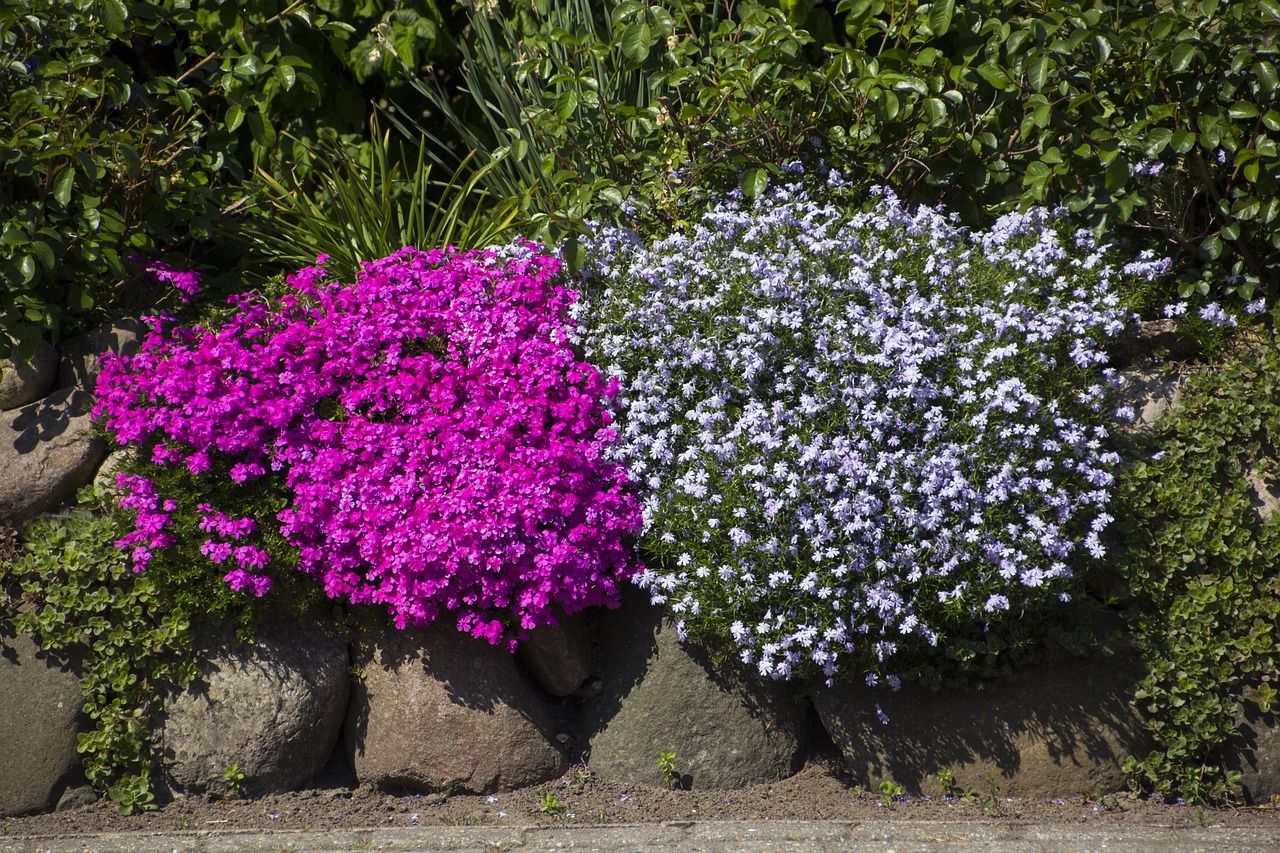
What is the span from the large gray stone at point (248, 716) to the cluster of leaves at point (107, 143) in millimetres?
1398

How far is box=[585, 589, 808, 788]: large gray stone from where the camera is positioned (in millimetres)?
3697

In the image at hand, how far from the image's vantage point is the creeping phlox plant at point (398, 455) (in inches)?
138

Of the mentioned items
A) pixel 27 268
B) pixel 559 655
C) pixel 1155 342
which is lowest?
pixel 559 655

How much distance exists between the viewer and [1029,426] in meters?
3.41

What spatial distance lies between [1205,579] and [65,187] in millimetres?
4259

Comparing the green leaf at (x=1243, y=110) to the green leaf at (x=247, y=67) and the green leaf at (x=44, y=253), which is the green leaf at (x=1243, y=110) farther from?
the green leaf at (x=44, y=253)

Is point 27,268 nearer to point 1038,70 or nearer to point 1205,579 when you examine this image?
point 1038,70

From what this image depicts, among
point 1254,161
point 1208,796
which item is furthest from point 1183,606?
point 1254,161

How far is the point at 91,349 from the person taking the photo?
4.05m

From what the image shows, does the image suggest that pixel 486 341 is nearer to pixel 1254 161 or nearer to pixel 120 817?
pixel 120 817

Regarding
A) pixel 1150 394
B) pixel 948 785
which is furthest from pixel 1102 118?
pixel 948 785

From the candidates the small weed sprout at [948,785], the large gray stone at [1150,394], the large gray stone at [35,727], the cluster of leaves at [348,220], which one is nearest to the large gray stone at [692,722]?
the small weed sprout at [948,785]

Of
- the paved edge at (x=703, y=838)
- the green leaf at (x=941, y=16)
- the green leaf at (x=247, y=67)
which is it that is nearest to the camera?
the paved edge at (x=703, y=838)

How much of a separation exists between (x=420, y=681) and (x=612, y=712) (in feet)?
2.34
